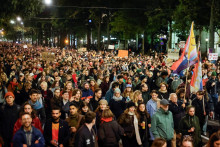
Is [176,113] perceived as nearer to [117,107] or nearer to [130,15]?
[117,107]

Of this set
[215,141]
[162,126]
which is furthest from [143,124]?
[215,141]

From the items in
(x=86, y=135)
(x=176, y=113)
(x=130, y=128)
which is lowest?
(x=130, y=128)

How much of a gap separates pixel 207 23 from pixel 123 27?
12903mm

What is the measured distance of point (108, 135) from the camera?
18.5 ft

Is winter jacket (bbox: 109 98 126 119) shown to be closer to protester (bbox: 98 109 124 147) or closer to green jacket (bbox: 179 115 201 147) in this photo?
green jacket (bbox: 179 115 201 147)

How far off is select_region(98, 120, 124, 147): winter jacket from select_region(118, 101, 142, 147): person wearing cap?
681 mm

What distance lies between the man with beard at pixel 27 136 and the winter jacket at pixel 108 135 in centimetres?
112

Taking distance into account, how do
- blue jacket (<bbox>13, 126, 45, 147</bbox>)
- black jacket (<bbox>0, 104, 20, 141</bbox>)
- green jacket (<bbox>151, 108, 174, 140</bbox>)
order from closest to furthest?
blue jacket (<bbox>13, 126, 45, 147</bbox>), green jacket (<bbox>151, 108, 174, 140</bbox>), black jacket (<bbox>0, 104, 20, 141</bbox>)

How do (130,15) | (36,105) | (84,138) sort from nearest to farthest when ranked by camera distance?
(84,138) → (36,105) → (130,15)

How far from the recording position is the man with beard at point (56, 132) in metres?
5.53

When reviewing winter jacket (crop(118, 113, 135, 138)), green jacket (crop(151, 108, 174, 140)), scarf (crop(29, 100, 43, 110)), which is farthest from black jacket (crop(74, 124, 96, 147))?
scarf (crop(29, 100, 43, 110))

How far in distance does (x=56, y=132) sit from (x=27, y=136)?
0.63 meters

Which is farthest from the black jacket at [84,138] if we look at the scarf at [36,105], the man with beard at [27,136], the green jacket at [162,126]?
the scarf at [36,105]

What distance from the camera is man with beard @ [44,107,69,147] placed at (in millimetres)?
5531
